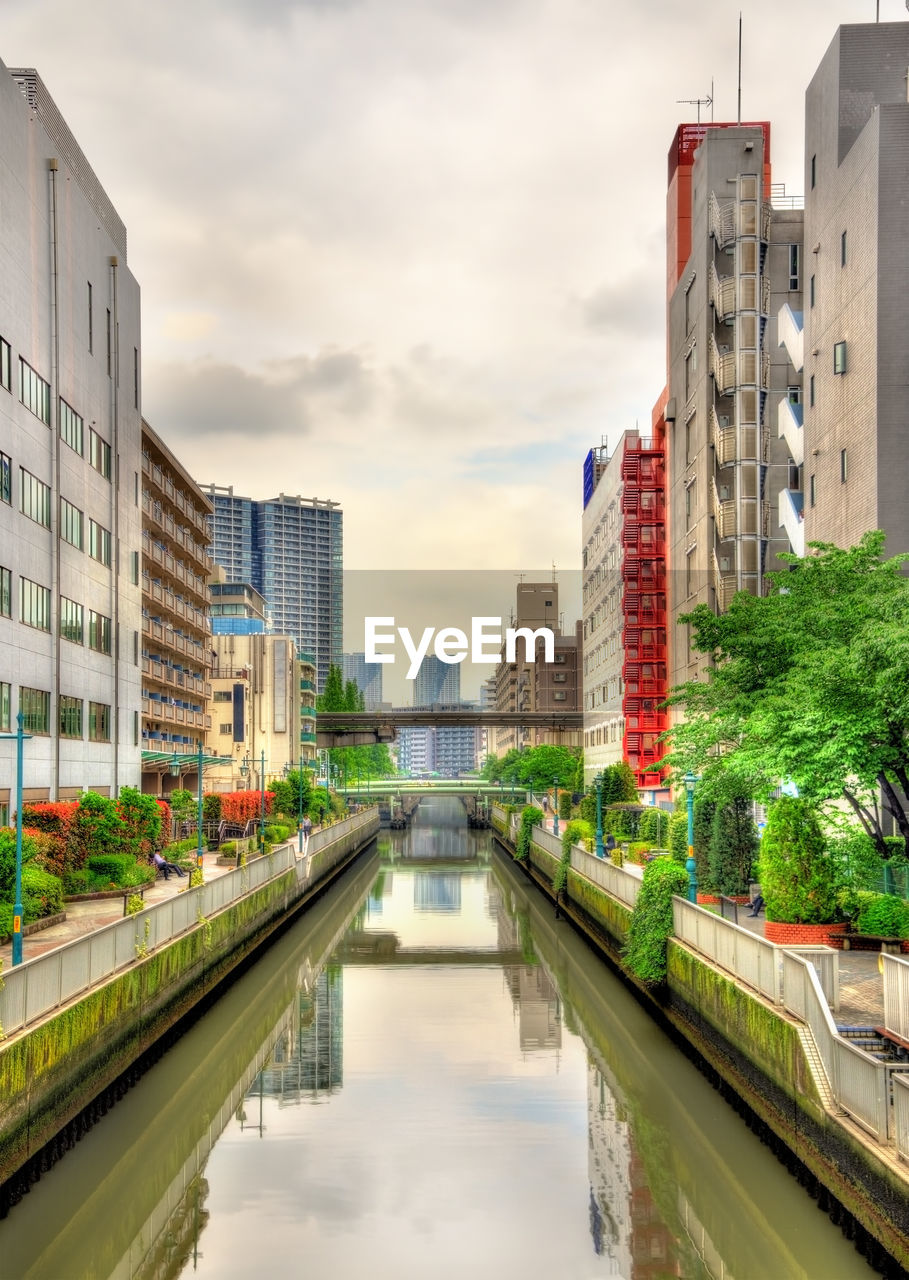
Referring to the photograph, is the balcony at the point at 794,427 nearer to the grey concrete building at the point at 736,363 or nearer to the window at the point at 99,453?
the grey concrete building at the point at 736,363

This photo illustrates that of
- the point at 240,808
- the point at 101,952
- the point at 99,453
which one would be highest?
the point at 99,453

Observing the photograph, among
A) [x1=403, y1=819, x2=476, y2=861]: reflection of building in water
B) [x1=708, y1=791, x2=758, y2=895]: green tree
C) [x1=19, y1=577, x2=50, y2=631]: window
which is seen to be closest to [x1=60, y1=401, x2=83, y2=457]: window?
[x1=19, y1=577, x2=50, y2=631]: window

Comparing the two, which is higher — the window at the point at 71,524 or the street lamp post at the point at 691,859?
the window at the point at 71,524

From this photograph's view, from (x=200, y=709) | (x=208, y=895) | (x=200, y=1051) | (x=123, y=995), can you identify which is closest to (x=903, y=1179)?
(x=123, y=995)

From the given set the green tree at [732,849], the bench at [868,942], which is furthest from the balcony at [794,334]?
the bench at [868,942]

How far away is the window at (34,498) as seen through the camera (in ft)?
126

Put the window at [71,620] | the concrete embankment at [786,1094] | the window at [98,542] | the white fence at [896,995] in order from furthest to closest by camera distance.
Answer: the window at [98,542] → the window at [71,620] → the white fence at [896,995] → the concrete embankment at [786,1094]

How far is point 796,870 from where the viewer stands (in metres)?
22.6

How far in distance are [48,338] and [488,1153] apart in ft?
104

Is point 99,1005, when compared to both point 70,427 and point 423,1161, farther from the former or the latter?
point 70,427

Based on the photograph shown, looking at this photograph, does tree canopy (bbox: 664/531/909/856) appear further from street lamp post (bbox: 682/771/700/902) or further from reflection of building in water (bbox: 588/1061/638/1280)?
reflection of building in water (bbox: 588/1061/638/1280)

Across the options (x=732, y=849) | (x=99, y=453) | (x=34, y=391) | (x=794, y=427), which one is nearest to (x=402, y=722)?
(x=99, y=453)

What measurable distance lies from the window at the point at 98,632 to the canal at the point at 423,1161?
18.3m

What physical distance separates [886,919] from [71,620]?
30.9 m
